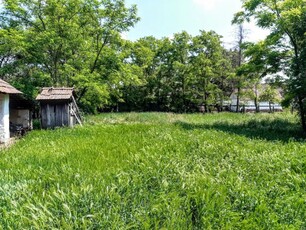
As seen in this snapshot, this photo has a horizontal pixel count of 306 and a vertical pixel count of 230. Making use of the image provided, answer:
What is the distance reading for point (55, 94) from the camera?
1531 centimetres

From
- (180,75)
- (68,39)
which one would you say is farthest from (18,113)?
(180,75)

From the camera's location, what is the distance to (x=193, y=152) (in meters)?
7.61

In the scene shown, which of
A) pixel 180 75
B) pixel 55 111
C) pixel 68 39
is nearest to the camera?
pixel 55 111

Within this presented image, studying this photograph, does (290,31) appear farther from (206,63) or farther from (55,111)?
(206,63)

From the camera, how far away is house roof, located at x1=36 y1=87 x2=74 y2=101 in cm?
1497

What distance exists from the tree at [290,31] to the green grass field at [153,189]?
5462 mm

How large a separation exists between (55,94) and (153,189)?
12272 millimetres

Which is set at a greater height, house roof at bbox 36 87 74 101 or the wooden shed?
house roof at bbox 36 87 74 101

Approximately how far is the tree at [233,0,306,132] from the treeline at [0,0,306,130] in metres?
0.04

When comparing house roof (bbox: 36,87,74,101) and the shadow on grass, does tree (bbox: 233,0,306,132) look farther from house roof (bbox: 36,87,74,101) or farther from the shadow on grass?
house roof (bbox: 36,87,74,101)

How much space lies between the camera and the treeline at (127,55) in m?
13.5

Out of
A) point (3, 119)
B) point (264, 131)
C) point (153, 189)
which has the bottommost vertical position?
point (153, 189)

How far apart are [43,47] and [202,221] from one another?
18.1 metres

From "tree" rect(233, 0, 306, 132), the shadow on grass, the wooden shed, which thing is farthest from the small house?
"tree" rect(233, 0, 306, 132)
